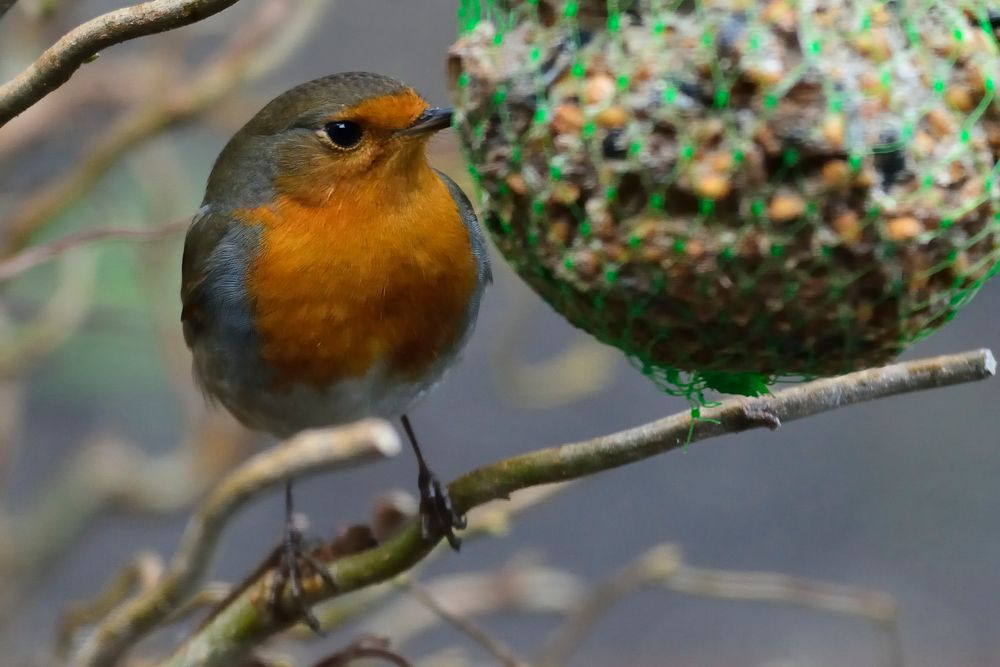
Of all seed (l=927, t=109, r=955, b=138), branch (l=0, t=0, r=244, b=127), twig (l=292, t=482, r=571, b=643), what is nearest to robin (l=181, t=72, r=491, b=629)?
twig (l=292, t=482, r=571, b=643)

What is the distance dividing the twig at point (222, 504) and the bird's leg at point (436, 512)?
153 mm

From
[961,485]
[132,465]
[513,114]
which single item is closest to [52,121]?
[132,465]

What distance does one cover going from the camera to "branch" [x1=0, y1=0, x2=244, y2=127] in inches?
49.6

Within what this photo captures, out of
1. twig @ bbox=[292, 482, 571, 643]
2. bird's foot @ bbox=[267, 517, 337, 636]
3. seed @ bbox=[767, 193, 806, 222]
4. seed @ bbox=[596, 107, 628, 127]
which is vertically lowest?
twig @ bbox=[292, 482, 571, 643]

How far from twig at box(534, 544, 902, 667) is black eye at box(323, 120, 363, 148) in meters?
0.91

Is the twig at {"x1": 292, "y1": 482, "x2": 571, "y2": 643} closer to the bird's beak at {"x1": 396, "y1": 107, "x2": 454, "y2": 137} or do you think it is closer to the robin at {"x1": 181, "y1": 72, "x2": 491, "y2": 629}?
the robin at {"x1": 181, "y1": 72, "x2": 491, "y2": 629}

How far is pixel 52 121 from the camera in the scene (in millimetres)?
2877

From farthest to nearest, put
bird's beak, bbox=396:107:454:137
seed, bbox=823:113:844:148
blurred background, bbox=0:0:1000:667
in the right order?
blurred background, bbox=0:0:1000:667 → bird's beak, bbox=396:107:454:137 → seed, bbox=823:113:844:148

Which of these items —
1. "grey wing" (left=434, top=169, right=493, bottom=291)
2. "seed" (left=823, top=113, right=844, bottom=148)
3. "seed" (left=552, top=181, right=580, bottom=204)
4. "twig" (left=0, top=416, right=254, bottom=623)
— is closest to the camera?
"seed" (left=823, top=113, right=844, bottom=148)

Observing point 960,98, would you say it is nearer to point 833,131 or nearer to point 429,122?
point 833,131

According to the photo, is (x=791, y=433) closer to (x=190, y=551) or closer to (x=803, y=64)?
(x=190, y=551)

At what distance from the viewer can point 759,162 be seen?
128cm

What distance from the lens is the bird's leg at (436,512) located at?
5.74ft

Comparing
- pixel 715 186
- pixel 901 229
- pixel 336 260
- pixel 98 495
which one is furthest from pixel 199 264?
pixel 901 229
